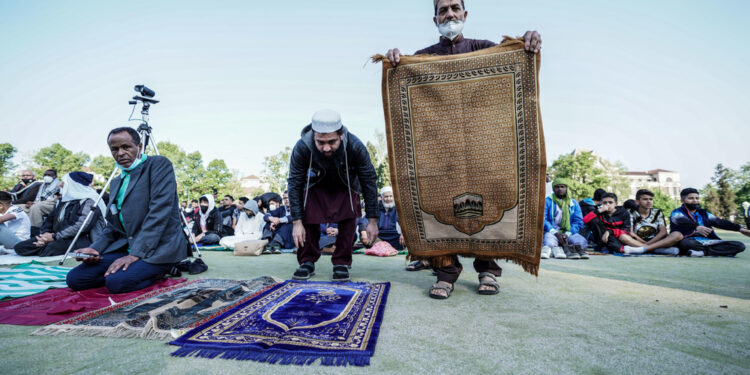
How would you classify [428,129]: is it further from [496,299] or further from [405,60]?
[496,299]

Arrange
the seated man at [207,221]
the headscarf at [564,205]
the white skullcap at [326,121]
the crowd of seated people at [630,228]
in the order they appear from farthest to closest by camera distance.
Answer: the seated man at [207,221] < the headscarf at [564,205] < the crowd of seated people at [630,228] < the white skullcap at [326,121]

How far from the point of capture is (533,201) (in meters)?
2.54

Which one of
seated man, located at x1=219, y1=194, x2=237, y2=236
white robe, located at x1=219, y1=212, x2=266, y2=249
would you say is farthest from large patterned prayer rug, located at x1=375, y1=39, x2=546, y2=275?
seated man, located at x1=219, y1=194, x2=237, y2=236

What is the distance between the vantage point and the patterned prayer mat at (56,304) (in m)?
1.97

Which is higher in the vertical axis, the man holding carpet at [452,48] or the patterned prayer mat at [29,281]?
the man holding carpet at [452,48]

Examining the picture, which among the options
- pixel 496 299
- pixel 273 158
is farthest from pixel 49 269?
pixel 273 158

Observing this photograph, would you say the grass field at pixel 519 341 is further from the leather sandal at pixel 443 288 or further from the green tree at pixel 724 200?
the green tree at pixel 724 200

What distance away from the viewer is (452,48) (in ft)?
9.36

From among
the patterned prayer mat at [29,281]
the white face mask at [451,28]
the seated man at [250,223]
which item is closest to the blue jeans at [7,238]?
the patterned prayer mat at [29,281]

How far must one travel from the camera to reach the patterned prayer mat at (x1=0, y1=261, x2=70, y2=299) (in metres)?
2.70

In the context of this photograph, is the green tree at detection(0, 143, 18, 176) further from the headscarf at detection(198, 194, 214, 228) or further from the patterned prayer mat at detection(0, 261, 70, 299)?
the patterned prayer mat at detection(0, 261, 70, 299)

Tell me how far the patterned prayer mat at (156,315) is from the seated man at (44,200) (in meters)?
5.94

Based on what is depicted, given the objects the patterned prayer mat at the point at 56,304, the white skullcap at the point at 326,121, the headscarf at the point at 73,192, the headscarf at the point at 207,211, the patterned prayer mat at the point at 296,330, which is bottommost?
the patterned prayer mat at the point at 56,304

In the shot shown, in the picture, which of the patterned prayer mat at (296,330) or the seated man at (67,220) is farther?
the seated man at (67,220)
